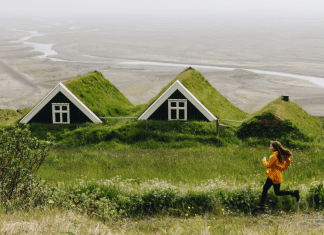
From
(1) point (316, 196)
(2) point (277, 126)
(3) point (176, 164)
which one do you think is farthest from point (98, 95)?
(1) point (316, 196)

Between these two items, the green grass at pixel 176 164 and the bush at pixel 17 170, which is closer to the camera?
the bush at pixel 17 170

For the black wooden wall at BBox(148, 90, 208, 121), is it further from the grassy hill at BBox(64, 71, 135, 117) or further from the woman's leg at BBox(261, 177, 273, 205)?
the woman's leg at BBox(261, 177, 273, 205)

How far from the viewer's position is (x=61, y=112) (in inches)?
980

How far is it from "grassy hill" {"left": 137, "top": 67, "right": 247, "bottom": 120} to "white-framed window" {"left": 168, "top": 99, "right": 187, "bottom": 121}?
4.81 ft

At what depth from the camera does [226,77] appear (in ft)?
202

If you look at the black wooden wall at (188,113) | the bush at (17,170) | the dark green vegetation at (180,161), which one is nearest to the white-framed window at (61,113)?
the dark green vegetation at (180,161)

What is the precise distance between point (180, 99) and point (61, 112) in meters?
Result: 7.66

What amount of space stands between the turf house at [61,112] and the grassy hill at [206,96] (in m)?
4.03

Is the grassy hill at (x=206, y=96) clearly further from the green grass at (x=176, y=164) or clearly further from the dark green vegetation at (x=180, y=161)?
the green grass at (x=176, y=164)

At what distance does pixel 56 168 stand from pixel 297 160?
1181cm

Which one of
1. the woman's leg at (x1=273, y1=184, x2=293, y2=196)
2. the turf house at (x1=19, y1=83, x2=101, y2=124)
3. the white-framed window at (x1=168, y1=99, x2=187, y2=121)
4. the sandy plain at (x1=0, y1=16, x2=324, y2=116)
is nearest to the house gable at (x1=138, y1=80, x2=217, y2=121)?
the white-framed window at (x1=168, y1=99, x2=187, y2=121)

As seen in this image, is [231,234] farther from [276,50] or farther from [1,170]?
[276,50]

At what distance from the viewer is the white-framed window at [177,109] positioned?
957 inches

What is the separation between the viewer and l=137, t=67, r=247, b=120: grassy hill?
25703 millimetres
